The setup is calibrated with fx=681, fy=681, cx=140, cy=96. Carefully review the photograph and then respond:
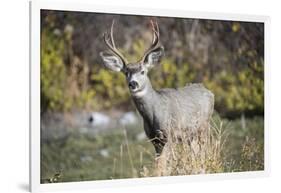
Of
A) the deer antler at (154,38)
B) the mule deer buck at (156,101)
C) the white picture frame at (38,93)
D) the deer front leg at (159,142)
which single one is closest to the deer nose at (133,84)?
the mule deer buck at (156,101)

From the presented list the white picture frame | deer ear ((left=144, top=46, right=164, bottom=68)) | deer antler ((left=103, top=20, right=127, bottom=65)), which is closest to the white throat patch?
deer ear ((left=144, top=46, right=164, bottom=68))

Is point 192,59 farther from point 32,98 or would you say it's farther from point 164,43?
point 32,98

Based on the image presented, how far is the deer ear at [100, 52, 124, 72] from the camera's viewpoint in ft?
21.0

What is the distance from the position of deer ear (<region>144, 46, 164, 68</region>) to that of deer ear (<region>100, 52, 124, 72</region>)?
26 cm

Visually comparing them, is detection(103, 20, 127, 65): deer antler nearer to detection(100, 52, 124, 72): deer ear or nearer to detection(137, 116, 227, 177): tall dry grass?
detection(100, 52, 124, 72): deer ear

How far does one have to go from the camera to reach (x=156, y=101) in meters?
6.48

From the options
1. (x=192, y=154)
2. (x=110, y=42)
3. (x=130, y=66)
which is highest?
(x=110, y=42)

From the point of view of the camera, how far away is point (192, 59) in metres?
6.92

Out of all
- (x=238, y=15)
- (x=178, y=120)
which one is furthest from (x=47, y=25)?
(x=238, y=15)

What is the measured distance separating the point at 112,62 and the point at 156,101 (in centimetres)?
56

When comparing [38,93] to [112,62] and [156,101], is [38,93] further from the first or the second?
[156,101]

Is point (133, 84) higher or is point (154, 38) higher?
point (154, 38)

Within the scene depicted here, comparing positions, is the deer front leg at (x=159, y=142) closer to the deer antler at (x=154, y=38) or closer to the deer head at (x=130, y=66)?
the deer head at (x=130, y=66)

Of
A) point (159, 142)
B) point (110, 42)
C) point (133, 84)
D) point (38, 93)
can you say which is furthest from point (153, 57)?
point (38, 93)
